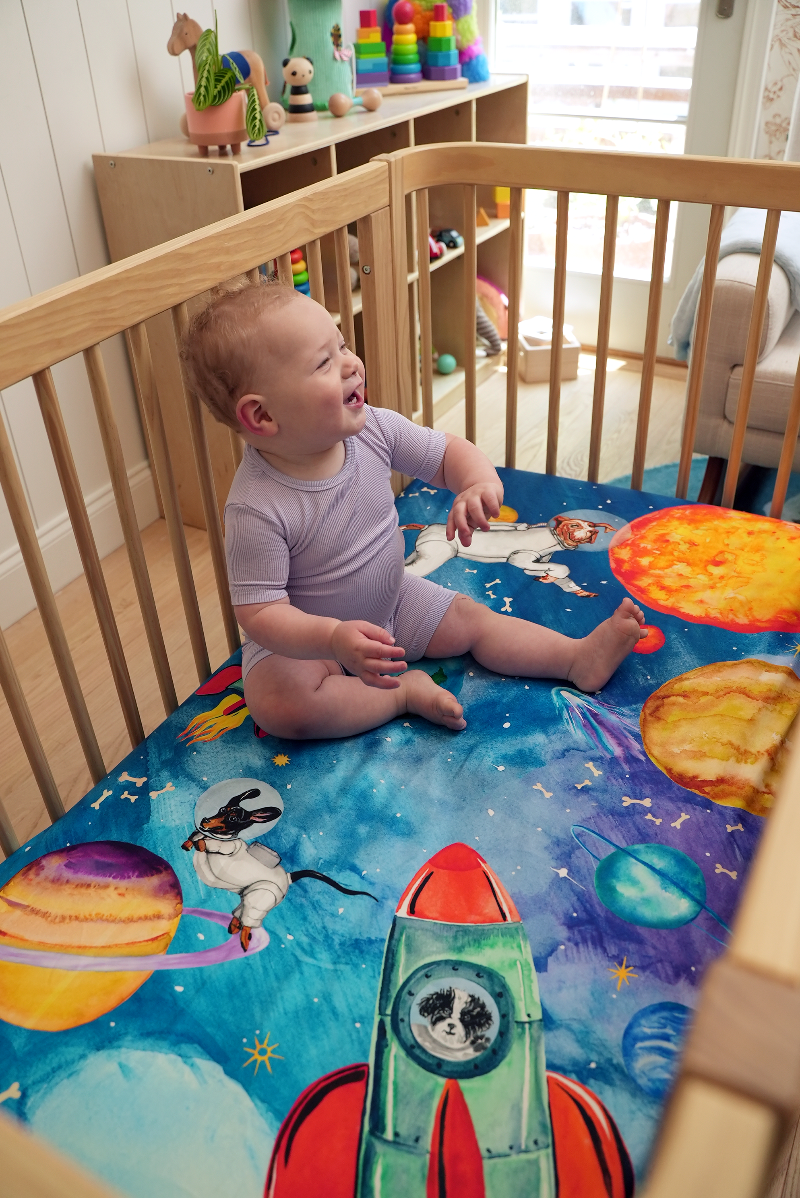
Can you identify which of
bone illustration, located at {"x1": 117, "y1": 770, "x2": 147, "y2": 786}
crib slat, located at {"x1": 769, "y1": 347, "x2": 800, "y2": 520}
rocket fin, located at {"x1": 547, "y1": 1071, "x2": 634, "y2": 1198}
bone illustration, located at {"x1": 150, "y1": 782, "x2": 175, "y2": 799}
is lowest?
rocket fin, located at {"x1": 547, "y1": 1071, "x2": 634, "y2": 1198}

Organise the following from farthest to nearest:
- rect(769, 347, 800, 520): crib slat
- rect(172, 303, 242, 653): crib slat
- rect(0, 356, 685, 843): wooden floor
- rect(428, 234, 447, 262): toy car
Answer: rect(428, 234, 447, 262): toy car < rect(0, 356, 685, 843): wooden floor < rect(769, 347, 800, 520): crib slat < rect(172, 303, 242, 653): crib slat

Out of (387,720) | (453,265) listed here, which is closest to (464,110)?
(453,265)

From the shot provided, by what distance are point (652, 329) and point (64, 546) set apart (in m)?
1.25

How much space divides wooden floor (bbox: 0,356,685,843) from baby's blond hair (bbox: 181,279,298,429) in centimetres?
76

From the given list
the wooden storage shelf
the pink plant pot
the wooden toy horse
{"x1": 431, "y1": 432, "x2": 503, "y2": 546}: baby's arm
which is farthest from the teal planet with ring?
the wooden toy horse

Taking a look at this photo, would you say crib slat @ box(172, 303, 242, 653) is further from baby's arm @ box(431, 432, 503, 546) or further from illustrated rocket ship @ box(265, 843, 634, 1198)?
illustrated rocket ship @ box(265, 843, 634, 1198)

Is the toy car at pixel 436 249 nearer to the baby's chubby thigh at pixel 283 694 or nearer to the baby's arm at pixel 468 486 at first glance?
the baby's arm at pixel 468 486

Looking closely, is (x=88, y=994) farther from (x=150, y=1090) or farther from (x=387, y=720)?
(x=387, y=720)

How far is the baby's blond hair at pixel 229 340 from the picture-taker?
2.69 feet

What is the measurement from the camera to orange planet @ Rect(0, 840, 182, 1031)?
Answer: 675 millimetres

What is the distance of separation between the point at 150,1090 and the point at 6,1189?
0.38 m

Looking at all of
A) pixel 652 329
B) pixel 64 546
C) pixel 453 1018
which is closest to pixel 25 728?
pixel 453 1018

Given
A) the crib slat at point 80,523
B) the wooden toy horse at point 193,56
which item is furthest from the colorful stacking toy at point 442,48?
Result: the crib slat at point 80,523

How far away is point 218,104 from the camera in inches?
63.6
